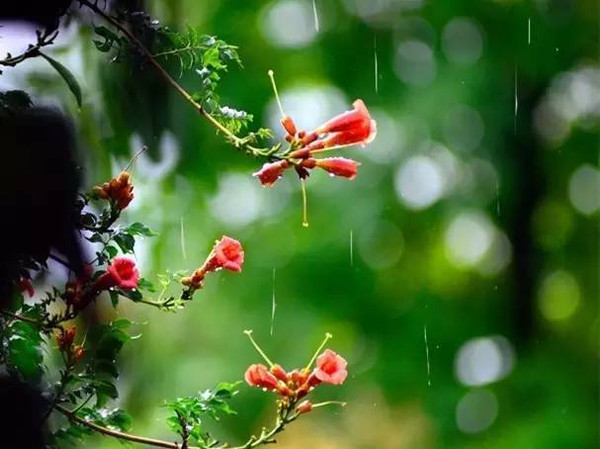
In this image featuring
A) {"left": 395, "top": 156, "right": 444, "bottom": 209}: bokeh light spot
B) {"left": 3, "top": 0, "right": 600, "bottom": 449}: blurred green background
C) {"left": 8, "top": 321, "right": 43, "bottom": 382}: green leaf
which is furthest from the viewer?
{"left": 395, "top": 156, "right": 444, "bottom": 209}: bokeh light spot

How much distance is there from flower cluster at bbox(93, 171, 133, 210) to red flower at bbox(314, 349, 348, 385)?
0.17 meters

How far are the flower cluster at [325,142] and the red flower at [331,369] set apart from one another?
12cm

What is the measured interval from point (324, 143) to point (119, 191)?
135mm

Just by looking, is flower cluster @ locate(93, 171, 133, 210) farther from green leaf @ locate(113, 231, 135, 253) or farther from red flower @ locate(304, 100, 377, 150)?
red flower @ locate(304, 100, 377, 150)

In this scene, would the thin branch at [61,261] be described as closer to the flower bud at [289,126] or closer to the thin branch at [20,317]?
the thin branch at [20,317]

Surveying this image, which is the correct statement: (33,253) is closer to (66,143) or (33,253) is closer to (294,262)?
(66,143)

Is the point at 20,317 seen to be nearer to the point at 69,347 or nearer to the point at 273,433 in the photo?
the point at 69,347

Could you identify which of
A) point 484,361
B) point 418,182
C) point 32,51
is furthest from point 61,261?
point 484,361

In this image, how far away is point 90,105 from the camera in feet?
2.59

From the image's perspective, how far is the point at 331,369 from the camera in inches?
24.6

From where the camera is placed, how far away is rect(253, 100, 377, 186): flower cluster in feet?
1.94

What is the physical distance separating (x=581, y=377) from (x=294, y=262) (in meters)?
0.54

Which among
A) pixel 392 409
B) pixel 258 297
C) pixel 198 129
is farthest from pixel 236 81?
pixel 392 409

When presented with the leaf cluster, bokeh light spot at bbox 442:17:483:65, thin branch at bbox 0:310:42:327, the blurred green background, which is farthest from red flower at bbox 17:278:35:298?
bokeh light spot at bbox 442:17:483:65
